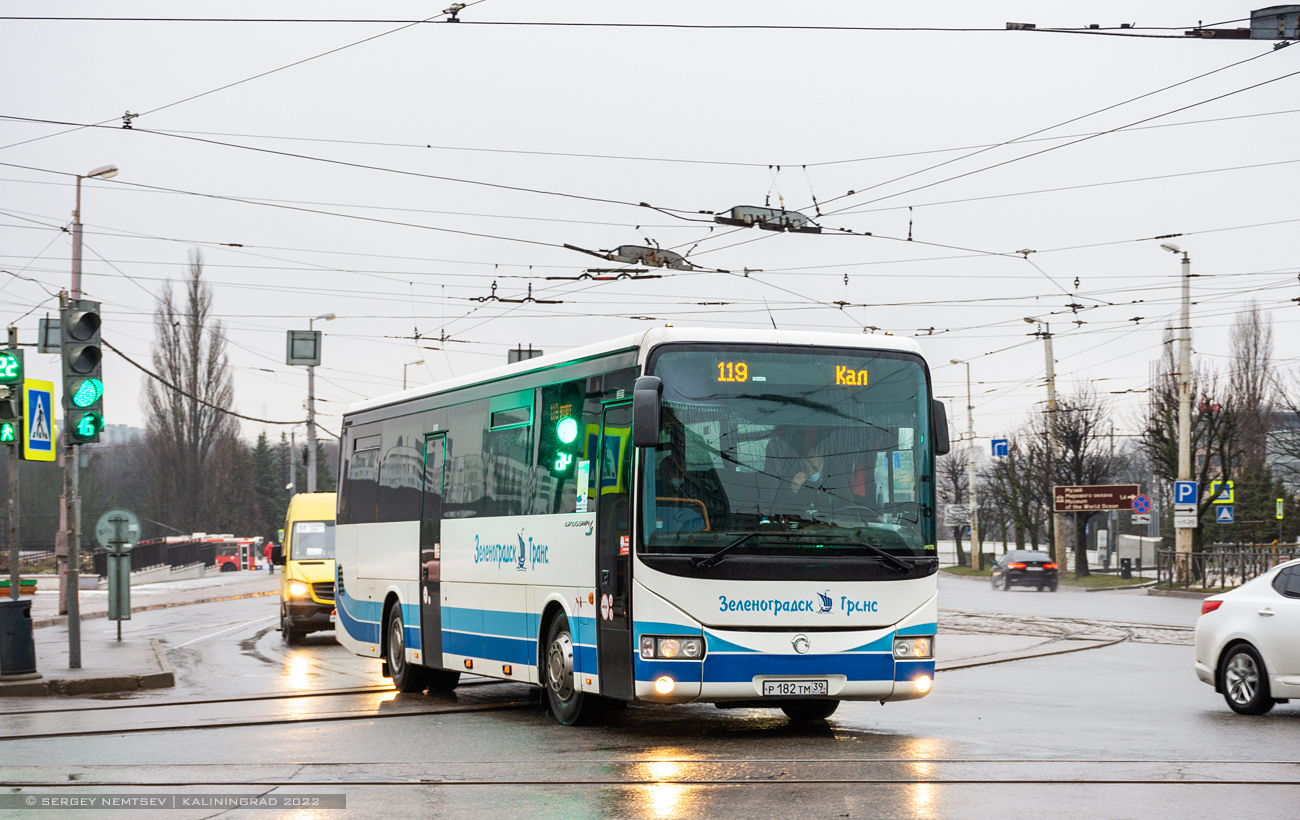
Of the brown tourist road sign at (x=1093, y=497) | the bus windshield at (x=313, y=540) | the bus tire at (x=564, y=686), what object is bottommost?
the bus tire at (x=564, y=686)

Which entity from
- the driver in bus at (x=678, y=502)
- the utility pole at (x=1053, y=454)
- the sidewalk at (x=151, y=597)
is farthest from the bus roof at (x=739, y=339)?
the utility pole at (x=1053, y=454)

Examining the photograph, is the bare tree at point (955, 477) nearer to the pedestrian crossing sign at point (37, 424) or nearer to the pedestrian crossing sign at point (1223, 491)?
the pedestrian crossing sign at point (1223, 491)

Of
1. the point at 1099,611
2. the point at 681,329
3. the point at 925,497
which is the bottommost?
the point at 1099,611

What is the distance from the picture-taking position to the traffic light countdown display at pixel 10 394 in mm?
16922

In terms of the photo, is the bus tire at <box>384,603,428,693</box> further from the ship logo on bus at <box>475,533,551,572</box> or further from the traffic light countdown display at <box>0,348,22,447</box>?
the traffic light countdown display at <box>0,348,22,447</box>

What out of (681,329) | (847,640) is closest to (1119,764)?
(847,640)

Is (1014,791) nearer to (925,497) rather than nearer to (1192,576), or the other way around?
(925,497)

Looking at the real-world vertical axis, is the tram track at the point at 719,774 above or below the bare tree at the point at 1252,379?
below

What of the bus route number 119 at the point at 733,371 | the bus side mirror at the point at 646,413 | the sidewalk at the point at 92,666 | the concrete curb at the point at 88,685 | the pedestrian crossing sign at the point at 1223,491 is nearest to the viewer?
the bus side mirror at the point at 646,413

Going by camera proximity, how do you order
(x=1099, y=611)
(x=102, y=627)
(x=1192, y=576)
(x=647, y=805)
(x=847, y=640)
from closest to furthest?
1. (x=647, y=805)
2. (x=847, y=640)
3. (x=102, y=627)
4. (x=1099, y=611)
5. (x=1192, y=576)

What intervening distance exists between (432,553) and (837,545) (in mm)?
5421

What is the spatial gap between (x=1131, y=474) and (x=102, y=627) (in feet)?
299

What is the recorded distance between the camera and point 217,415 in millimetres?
75312

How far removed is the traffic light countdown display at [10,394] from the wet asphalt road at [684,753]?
3.50 m
